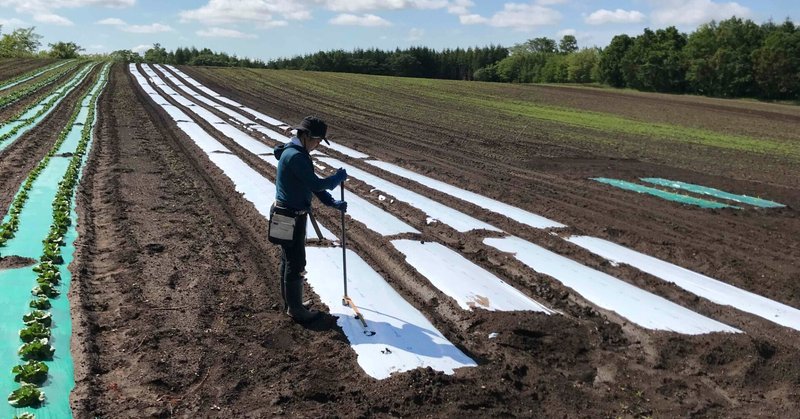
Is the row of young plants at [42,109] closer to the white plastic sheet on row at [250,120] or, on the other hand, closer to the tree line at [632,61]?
the white plastic sheet on row at [250,120]

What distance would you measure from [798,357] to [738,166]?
1324cm

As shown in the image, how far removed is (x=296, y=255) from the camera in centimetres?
589

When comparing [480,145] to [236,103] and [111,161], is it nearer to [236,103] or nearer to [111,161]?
[111,161]

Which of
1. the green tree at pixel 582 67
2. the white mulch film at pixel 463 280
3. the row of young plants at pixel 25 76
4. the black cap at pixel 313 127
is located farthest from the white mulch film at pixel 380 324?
the green tree at pixel 582 67

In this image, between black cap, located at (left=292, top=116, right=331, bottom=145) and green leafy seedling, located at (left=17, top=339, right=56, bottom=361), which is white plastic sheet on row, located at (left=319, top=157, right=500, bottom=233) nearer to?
black cap, located at (left=292, top=116, right=331, bottom=145)

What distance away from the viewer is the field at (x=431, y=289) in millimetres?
4961

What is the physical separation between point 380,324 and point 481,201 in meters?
6.15

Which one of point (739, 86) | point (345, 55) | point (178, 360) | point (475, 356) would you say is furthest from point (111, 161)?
point (345, 55)

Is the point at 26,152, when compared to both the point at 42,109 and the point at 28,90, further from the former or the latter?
the point at 28,90

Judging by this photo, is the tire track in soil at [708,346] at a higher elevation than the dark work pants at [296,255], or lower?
lower

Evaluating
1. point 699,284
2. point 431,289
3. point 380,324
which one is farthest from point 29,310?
point 699,284

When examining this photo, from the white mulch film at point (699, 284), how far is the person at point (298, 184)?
457 centimetres

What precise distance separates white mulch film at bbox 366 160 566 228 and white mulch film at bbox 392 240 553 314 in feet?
7.74

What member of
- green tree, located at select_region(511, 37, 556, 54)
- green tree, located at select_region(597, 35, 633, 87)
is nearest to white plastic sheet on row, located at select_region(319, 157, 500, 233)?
green tree, located at select_region(597, 35, 633, 87)
